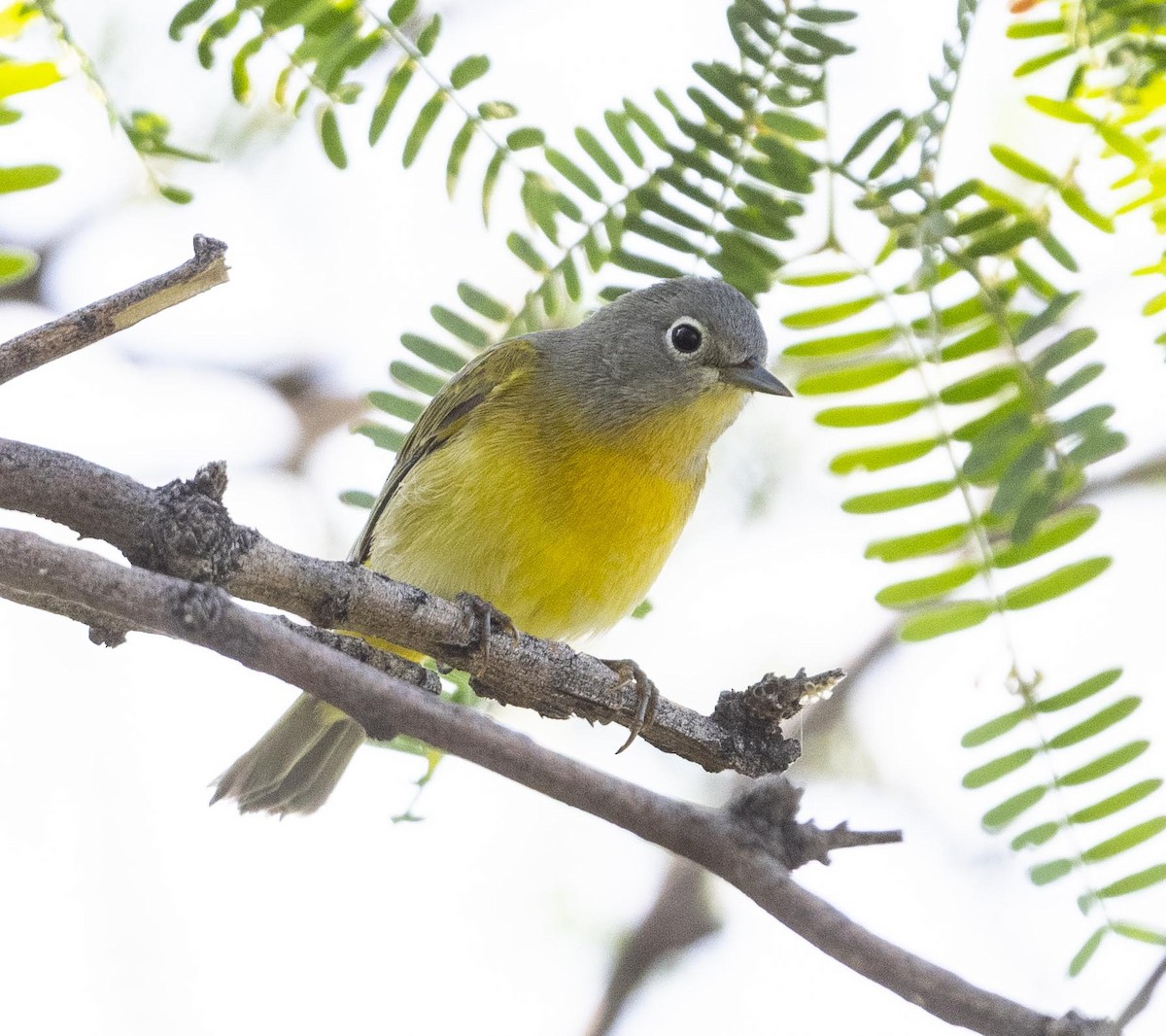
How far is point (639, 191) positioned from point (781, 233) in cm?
37

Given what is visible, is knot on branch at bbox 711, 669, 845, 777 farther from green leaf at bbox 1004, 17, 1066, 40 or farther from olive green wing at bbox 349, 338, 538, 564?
olive green wing at bbox 349, 338, 538, 564

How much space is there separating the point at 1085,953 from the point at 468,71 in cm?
246

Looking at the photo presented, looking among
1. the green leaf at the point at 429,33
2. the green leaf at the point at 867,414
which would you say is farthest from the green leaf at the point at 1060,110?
the green leaf at the point at 429,33

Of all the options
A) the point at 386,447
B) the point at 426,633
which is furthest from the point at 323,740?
the point at 426,633

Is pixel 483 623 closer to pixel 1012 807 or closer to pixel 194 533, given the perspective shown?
pixel 194 533

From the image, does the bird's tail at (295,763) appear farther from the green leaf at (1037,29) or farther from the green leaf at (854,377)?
the green leaf at (1037,29)

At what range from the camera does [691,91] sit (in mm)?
3164

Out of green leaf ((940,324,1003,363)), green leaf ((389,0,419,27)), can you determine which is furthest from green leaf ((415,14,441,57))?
green leaf ((940,324,1003,363))

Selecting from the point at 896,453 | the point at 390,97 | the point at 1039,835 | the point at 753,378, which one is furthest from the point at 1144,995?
the point at 753,378

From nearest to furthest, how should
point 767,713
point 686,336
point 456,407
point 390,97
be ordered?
point 767,713, point 390,97, point 456,407, point 686,336

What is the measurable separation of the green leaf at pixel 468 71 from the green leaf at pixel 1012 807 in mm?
2092

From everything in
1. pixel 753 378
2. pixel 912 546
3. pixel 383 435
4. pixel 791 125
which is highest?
pixel 753 378

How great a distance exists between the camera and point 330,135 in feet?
10.7

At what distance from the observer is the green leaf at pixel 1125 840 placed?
9.57 ft
